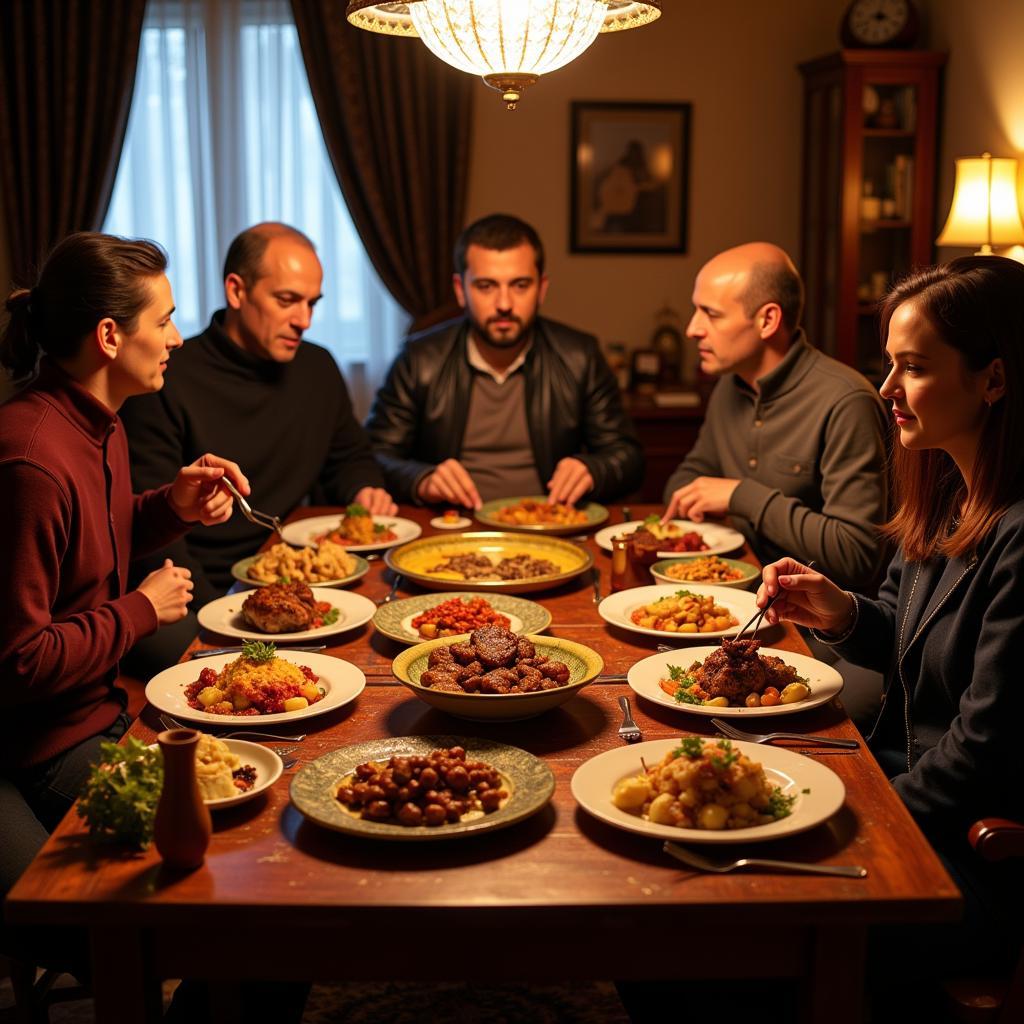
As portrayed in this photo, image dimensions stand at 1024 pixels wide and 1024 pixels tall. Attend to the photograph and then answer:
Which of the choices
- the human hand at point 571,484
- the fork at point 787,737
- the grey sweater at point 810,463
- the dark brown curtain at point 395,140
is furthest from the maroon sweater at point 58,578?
the dark brown curtain at point 395,140

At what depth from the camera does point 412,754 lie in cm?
166

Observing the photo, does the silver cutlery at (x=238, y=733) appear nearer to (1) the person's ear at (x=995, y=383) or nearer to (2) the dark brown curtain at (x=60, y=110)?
(1) the person's ear at (x=995, y=383)

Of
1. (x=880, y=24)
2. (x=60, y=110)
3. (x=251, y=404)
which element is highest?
(x=880, y=24)

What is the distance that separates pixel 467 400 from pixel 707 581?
158 cm

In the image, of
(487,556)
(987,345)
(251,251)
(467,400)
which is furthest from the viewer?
(467,400)

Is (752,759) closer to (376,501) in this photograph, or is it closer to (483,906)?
(483,906)

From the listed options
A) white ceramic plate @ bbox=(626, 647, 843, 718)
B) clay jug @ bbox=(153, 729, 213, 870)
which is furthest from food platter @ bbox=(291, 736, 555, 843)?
white ceramic plate @ bbox=(626, 647, 843, 718)

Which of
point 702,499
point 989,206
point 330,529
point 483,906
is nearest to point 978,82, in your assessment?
point 989,206

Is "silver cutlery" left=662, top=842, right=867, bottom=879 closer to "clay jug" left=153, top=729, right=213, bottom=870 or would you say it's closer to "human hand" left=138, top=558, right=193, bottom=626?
"clay jug" left=153, top=729, right=213, bottom=870

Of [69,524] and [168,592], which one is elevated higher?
[69,524]

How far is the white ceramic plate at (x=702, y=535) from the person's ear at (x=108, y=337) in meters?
1.22

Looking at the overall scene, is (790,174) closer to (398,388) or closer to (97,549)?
(398,388)

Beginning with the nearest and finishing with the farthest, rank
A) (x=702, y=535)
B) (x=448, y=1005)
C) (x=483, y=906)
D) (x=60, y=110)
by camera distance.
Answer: (x=483, y=906)
(x=448, y=1005)
(x=702, y=535)
(x=60, y=110)

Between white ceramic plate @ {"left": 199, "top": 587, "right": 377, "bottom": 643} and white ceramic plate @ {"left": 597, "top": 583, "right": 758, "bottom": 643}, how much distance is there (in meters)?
0.46
